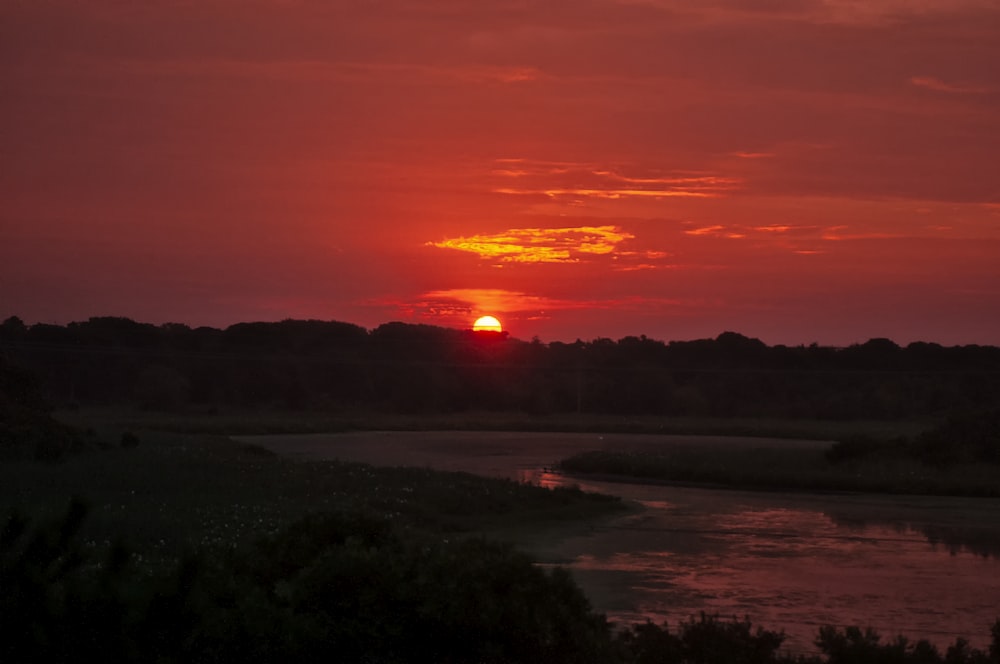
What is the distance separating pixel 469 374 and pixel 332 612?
109229 millimetres

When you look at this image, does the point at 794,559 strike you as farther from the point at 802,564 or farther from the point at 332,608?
the point at 332,608

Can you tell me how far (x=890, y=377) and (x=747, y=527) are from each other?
9080cm

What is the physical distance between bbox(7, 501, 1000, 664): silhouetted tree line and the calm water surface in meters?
3.38

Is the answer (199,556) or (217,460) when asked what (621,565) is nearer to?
(199,556)

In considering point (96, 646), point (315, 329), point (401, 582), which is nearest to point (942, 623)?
point (401, 582)

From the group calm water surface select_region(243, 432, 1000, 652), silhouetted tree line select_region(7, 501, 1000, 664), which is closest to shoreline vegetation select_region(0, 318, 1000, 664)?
silhouetted tree line select_region(7, 501, 1000, 664)

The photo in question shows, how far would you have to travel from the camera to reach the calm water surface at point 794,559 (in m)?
17.8

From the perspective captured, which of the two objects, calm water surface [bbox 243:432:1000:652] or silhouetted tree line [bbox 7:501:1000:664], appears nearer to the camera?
silhouetted tree line [bbox 7:501:1000:664]

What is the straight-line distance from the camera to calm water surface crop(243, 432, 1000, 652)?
1781 cm

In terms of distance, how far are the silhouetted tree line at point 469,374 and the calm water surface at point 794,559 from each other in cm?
6830

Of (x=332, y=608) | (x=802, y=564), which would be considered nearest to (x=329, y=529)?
(x=332, y=608)

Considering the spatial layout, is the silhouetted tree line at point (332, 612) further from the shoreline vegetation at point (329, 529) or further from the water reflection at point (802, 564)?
the water reflection at point (802, 564)

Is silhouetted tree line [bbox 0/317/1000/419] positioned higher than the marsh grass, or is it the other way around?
silhouetted tree line [bbox 0/317/1000/419]

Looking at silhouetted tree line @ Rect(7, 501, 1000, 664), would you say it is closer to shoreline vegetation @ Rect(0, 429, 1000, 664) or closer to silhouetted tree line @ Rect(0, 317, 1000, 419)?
shoreline vegetation @ Rect(0, 429, 1000, 664)
